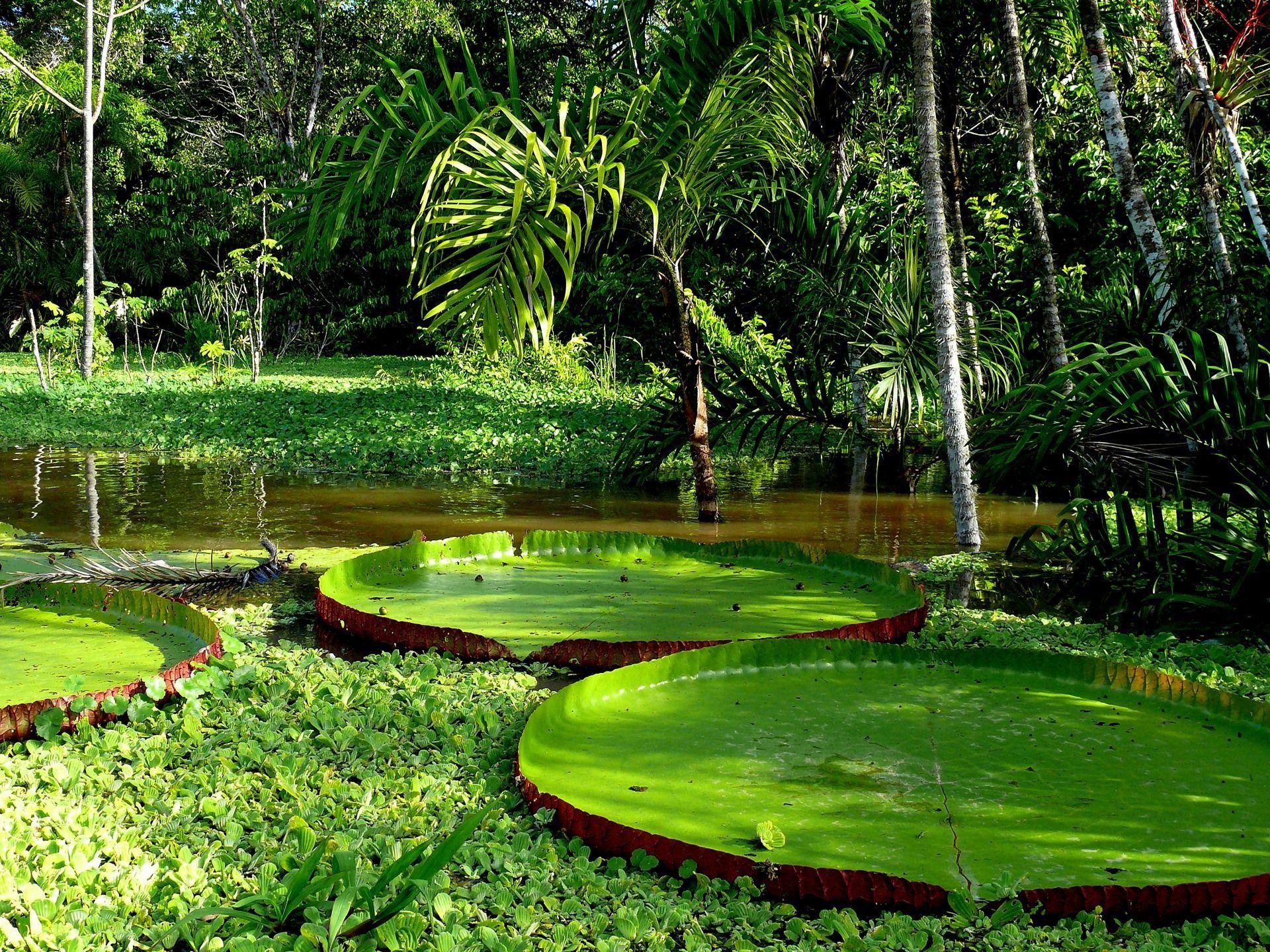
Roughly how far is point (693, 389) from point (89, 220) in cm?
1084

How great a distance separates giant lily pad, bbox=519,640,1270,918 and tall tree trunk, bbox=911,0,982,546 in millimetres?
2429

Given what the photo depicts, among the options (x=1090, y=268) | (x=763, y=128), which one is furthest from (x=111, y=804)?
(x=1090, y=268)

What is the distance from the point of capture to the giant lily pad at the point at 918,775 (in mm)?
1916

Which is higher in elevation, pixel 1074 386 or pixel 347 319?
pixel 347 319

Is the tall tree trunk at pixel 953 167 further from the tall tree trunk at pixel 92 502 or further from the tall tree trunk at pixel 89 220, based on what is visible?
the tall tree trunk at pixel 89 220

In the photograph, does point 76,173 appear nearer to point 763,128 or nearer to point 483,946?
point 763,128

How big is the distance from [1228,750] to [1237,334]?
321cm

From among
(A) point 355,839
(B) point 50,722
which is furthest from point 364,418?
(A) point 355,839

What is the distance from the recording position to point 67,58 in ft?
65.6

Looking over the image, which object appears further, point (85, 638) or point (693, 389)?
point (693, 389)

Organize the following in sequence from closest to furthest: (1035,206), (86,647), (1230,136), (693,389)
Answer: (86,647)
(1230,136)
(693,389)
(1035,206)

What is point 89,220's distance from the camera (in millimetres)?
13656

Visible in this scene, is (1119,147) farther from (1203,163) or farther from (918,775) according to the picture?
(918,775)

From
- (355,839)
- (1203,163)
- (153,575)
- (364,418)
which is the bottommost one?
(355,839)
